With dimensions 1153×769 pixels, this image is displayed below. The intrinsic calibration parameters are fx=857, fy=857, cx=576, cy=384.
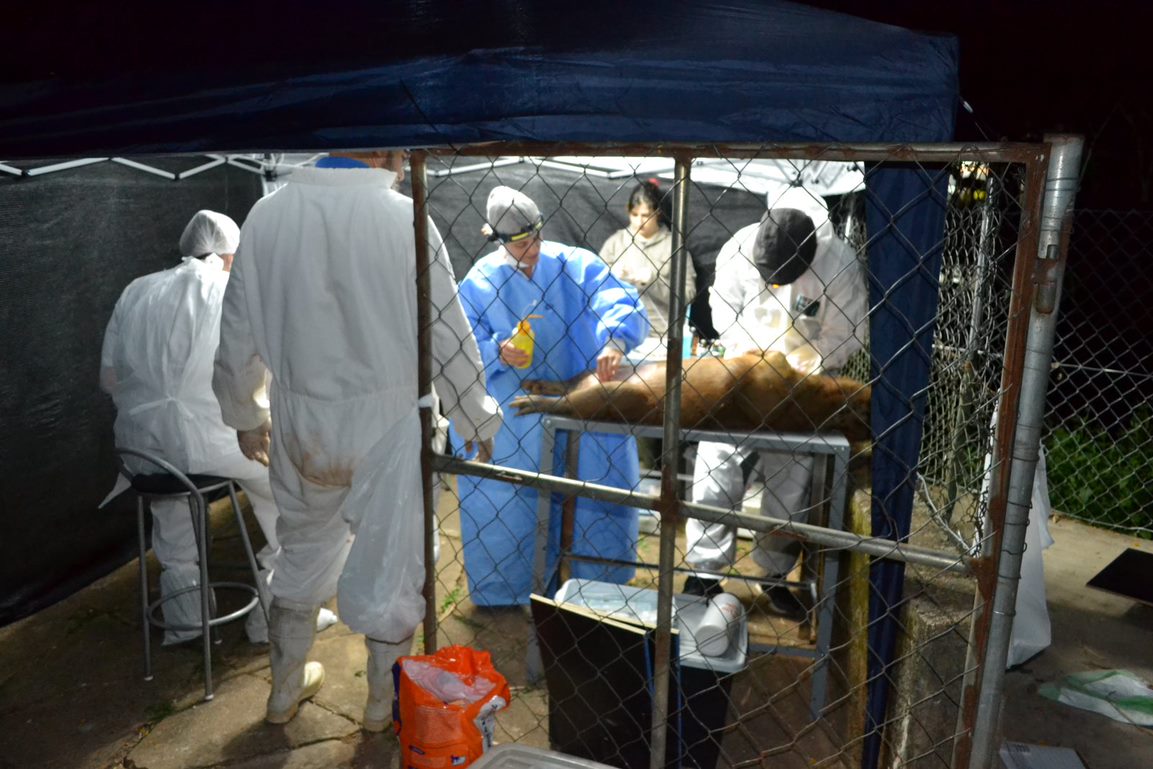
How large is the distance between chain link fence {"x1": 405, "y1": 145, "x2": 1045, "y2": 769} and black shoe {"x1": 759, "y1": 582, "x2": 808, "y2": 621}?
0.05 feet

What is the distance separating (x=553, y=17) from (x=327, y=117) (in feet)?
1.95

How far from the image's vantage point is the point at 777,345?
383cm

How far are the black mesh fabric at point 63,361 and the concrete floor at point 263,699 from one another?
26 cm

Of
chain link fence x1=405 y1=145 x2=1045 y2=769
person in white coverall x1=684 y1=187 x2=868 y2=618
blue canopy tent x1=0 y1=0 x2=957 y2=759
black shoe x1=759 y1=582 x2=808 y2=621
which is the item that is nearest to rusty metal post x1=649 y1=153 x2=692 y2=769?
chain link fence x1=405 y1=145 x2=1045 y2=769

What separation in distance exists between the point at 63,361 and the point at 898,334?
3.83 m

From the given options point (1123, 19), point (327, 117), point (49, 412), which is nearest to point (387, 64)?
point (327, 117)

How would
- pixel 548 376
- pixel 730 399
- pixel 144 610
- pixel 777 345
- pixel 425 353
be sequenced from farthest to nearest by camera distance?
1. pixel 548 376
2. pixel 777 345
3. pixel 144 610
4. pixel 730 399
5. pixel 425 353

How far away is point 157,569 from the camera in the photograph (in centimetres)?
470

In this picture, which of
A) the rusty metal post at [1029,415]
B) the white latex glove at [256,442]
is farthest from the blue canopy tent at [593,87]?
the white latex glove at [256,442]

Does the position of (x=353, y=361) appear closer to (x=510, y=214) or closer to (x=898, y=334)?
(x=510, y=214)

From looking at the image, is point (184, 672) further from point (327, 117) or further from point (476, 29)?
point (476, 29)

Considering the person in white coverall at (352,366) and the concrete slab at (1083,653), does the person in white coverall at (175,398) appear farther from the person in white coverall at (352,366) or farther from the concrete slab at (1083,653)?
the concrete slab at (1083,653)

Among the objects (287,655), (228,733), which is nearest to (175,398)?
(287,655)

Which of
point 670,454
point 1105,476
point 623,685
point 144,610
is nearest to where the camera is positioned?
point 670,454
